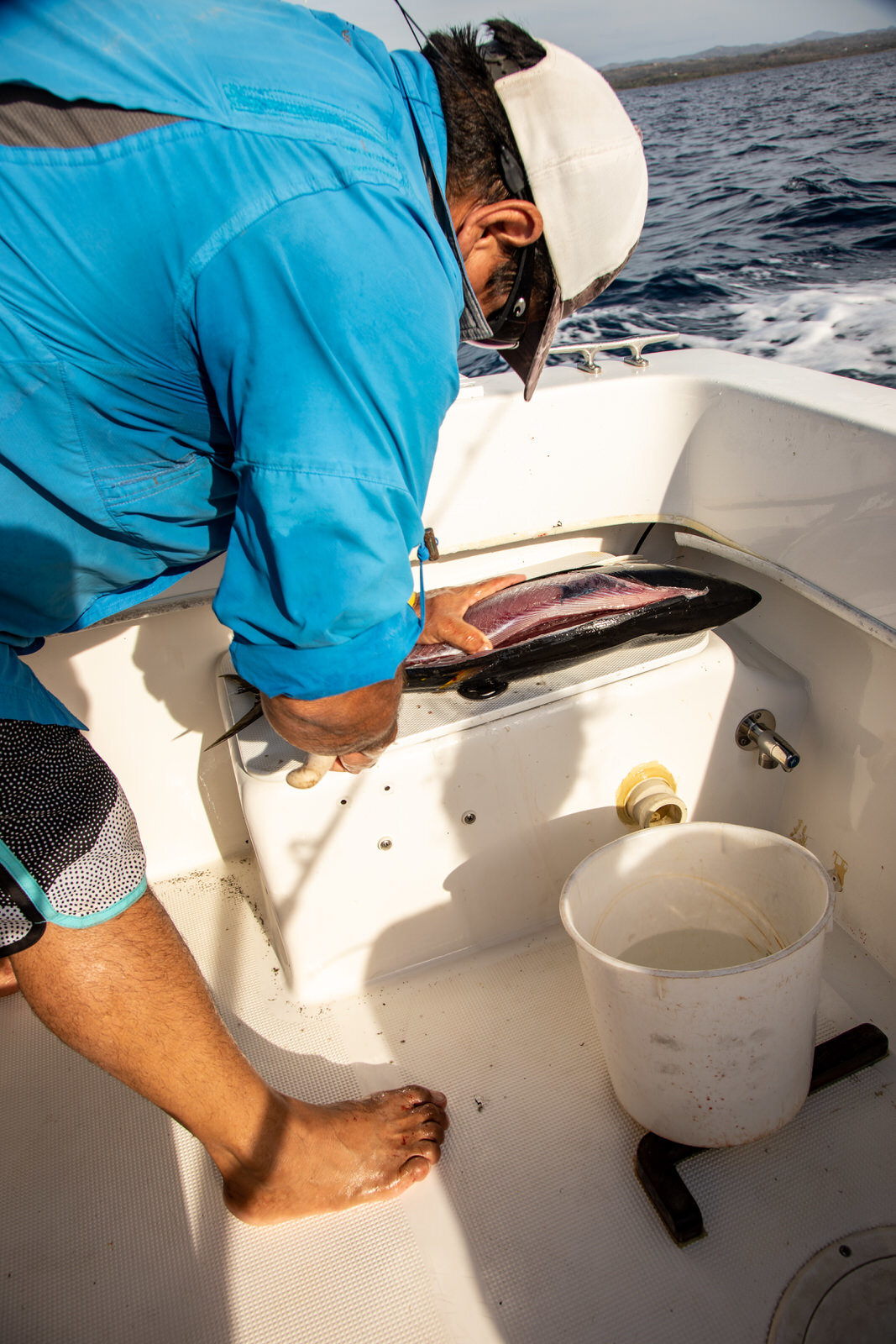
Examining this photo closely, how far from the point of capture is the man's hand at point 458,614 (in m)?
1.96

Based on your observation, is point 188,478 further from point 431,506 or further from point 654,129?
point 654,129

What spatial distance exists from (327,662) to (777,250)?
7.15 m

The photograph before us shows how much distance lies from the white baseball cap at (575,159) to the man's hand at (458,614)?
100 cm

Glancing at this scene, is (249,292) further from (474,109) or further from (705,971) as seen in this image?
(705,971)

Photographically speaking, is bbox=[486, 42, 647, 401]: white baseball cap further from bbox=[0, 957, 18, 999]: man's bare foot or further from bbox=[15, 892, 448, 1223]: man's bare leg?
bbox=[0, 957, 18, 999]: man's bare foot

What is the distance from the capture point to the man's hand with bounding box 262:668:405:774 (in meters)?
1.15

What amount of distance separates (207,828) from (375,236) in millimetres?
→ 1782

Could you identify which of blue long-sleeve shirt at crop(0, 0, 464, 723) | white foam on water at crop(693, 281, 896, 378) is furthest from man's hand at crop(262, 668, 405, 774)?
white foam on water at crop(693, 281, 896, 378)

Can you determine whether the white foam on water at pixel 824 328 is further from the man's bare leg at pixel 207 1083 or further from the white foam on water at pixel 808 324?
the man's bare leg at pixel 207 1083

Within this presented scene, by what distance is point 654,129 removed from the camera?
16.7 meters

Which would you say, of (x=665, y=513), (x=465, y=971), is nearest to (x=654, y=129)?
(x=665, y=513)

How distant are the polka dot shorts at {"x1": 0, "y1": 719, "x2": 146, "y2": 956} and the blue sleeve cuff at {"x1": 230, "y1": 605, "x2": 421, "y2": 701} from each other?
299mm

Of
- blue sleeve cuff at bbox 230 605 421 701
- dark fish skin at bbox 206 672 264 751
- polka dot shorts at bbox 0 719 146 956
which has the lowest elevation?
dark fish skin at bbox 206 672 264 751

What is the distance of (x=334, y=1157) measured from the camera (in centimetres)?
140
